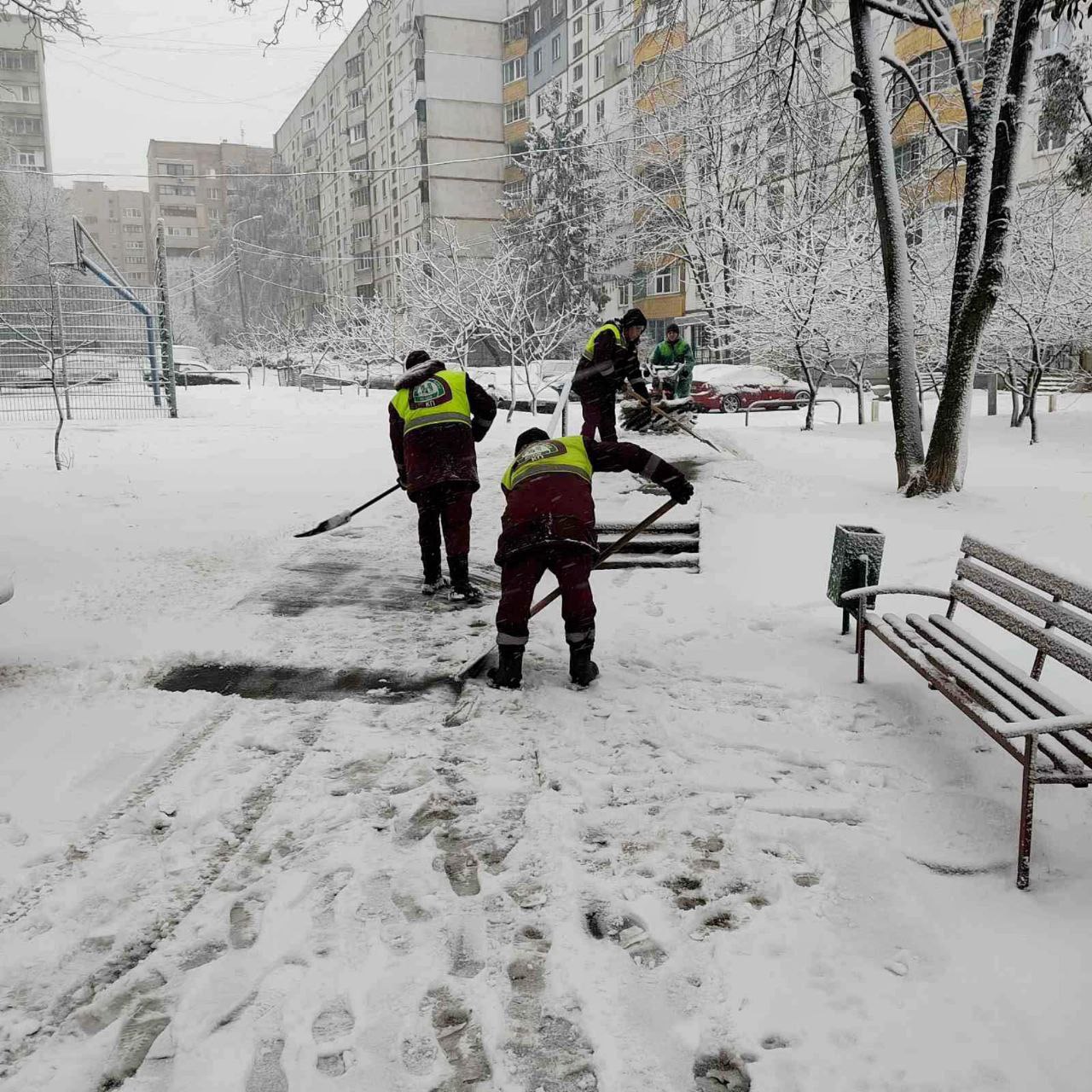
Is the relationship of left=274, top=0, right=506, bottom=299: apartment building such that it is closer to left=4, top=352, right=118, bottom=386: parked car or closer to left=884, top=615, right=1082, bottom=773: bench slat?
left=4, top=352, right=118, bottom=386: parked car

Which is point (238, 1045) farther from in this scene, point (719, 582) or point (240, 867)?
point (719, 582)

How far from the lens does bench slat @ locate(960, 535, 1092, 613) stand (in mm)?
3351

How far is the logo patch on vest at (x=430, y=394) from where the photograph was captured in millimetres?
5855

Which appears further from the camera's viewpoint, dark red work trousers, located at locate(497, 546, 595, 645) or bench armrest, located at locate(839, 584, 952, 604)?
dark red work trousers, located at locate(497, 546, 595, 645)

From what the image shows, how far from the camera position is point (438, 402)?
5852mm

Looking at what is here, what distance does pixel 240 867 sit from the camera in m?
2.96

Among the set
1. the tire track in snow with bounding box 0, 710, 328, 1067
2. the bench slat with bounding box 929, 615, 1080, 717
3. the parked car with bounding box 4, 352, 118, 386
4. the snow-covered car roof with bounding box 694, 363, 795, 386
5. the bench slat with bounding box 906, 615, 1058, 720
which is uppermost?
the parked car with bounding box 4, 352, 118, 386

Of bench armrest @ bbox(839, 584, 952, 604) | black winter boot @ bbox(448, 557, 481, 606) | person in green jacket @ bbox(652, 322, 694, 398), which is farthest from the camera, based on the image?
person in green jacket @ bbox(652, 322, 694, 398)

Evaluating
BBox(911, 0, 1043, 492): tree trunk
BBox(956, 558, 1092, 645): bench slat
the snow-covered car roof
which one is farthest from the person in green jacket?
BBox(956, 558, 1092, 645): bench slat

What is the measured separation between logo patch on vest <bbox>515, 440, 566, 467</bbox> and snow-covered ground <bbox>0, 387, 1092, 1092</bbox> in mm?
1165

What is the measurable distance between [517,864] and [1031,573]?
2.48 metres

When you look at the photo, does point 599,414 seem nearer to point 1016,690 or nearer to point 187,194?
point 1016,690

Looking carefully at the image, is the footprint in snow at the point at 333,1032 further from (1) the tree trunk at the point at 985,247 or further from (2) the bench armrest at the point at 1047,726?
(1) the tree trunk at the point at 985,247

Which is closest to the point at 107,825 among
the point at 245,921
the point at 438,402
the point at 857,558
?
the point at 245,921
